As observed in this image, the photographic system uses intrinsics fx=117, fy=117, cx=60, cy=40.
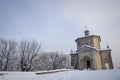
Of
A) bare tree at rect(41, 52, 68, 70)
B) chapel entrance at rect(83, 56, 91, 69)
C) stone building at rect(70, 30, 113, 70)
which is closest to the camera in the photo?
stone building at rect(70, 30, 113, 70)

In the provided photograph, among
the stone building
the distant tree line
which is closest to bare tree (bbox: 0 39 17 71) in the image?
the distant tree line

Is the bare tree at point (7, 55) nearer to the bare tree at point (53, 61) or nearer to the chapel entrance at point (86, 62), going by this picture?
the bare tree at point (53, 61)

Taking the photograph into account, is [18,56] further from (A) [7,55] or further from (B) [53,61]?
(B) [53,61]

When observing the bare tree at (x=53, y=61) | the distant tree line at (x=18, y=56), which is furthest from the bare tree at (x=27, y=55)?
the bare tree at (x=53, y=61)

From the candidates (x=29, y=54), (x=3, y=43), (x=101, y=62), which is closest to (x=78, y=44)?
(x=101, y=62)

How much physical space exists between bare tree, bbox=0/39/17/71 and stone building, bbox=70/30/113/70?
59.2ft

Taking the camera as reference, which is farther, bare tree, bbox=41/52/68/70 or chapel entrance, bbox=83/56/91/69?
bare tree, bbox=41/52/68/70

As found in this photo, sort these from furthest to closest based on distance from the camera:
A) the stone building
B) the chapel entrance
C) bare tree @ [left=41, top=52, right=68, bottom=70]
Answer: bare tree @ [left=41, top=52, right=68, bottom=70] < the chapel entrance < the stone building

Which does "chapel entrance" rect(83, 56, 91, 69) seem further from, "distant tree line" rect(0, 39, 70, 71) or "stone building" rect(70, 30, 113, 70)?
"distant tree line" rect(0, 39, 70, 71)

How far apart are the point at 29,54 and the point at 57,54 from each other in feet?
68.0

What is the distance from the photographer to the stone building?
30.8m

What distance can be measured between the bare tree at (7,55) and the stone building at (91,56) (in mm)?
18049

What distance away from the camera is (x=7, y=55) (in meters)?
33.5

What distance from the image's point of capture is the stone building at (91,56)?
101 feet
